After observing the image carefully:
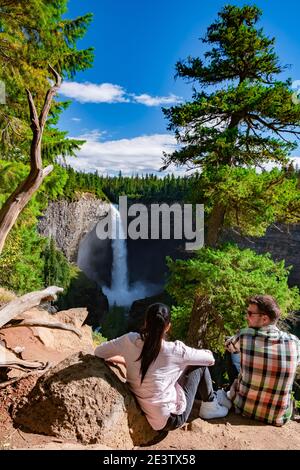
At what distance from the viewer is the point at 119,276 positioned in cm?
5728

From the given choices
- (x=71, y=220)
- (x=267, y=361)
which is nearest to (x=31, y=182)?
(x=267, y=361)

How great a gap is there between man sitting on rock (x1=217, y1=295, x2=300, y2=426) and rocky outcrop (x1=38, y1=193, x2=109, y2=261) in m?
40.9

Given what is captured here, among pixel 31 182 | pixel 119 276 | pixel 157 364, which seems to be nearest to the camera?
pixel 157 364

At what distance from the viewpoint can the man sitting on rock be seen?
12.1 feet

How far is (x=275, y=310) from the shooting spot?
367 centimetres

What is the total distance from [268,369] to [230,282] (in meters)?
3.89

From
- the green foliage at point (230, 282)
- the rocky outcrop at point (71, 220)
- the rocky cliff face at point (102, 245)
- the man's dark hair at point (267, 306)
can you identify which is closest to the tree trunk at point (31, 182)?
the man's dark hair at point (267, 306)

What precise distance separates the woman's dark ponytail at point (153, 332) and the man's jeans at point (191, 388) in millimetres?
643

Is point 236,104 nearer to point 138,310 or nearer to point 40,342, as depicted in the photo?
point 40,342

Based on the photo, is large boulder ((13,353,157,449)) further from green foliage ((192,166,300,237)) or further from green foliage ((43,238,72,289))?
green foliage ((43,238,72,289))

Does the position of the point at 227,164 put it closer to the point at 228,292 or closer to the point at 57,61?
the point at 228,292

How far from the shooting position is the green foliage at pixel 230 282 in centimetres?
758

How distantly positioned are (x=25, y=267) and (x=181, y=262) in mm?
14639

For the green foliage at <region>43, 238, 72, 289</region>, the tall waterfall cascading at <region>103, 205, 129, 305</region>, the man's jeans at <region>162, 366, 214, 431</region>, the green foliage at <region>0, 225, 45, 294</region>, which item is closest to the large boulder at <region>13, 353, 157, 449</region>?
the man's jeans at <region>162, 366, 214, 431</region>
